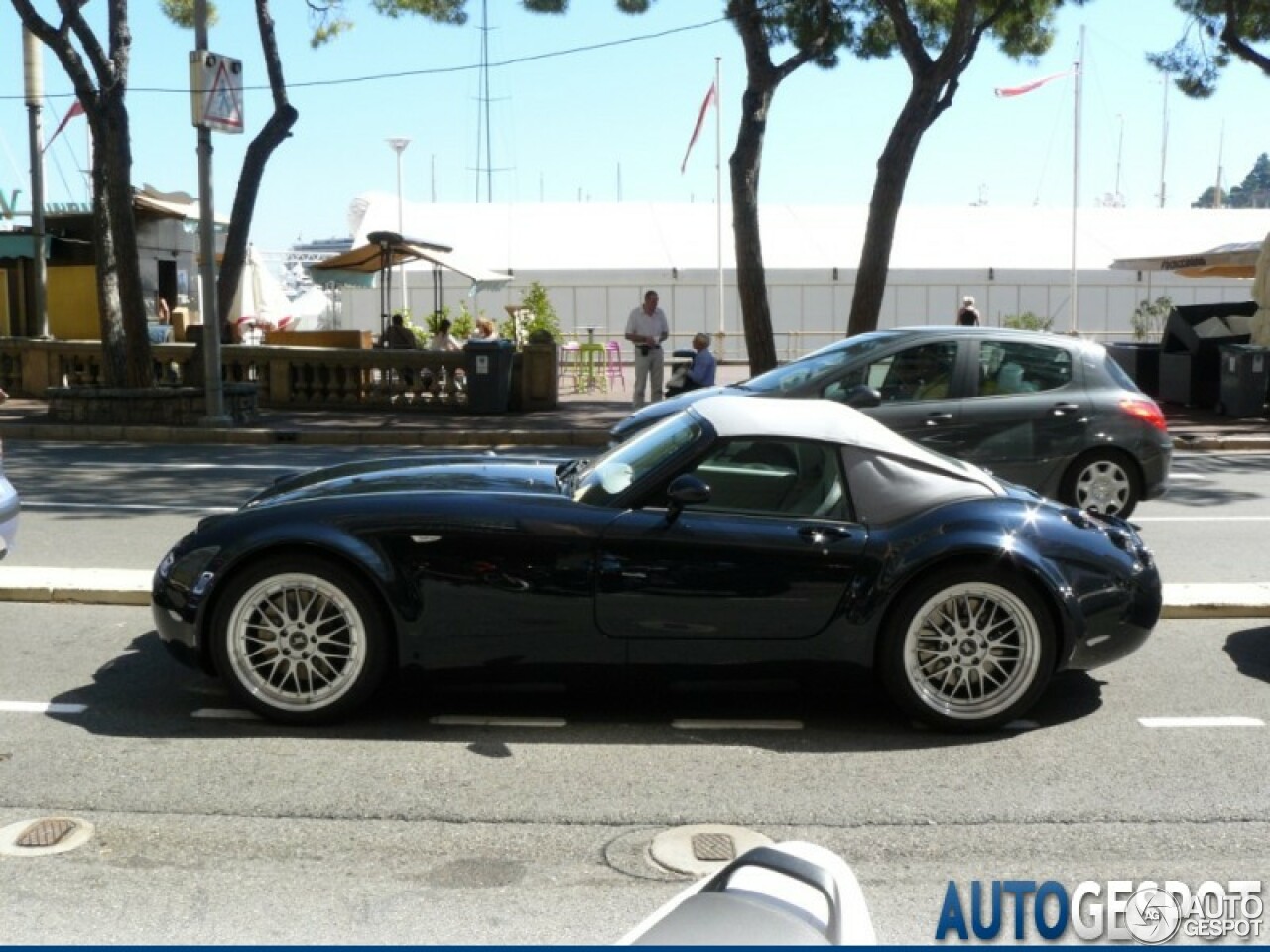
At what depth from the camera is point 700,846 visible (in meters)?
4.53

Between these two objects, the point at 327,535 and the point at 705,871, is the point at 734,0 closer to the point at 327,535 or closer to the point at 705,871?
the point at 327,535

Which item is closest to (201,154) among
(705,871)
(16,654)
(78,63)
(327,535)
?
(78,63)

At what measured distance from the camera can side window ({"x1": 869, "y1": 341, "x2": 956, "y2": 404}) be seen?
10750 millimetres

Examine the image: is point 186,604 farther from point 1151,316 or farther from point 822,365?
point 1151,316

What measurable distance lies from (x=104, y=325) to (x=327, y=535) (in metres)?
14.6

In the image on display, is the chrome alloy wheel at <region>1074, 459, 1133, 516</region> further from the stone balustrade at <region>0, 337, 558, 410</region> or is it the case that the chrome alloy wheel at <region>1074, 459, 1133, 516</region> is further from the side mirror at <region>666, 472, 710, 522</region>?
the stone balustrade at <region>0, 337, 558, 410</region>

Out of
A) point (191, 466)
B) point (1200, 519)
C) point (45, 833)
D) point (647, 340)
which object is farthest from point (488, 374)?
point (45, 833)

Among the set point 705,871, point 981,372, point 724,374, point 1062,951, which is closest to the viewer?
point 1062,951

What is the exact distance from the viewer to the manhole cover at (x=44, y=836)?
4.44m

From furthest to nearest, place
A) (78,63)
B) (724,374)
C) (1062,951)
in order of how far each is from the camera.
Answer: (724,374), (78,63), (1062,951)

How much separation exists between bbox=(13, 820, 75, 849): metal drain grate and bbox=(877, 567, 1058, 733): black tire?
2987 mm

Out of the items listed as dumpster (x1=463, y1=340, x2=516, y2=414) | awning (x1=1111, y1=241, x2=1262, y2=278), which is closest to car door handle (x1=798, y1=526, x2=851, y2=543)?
dumpster (x1=463, y1=340, x2=516, y2=414)

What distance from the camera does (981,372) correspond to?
10.7 meters

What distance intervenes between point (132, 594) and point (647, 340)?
507 inches
